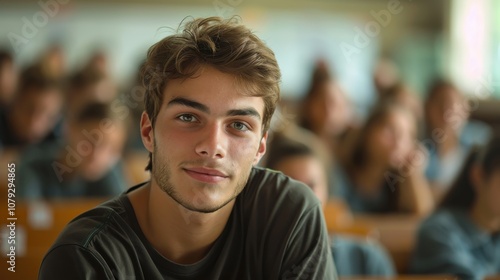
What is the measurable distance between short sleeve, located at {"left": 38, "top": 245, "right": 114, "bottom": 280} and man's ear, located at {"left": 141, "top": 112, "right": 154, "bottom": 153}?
31 centimetres

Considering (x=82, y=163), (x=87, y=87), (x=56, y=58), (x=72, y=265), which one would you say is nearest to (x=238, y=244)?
(x=72, y=265)

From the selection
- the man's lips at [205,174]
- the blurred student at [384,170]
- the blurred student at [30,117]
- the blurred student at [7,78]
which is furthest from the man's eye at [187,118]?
the blurred student at [7,78]

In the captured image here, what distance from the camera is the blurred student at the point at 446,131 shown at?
503 centimetres

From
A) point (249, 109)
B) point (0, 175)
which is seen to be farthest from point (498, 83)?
point (249, 109)

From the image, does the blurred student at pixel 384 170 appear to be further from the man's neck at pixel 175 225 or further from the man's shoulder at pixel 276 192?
the man's neck at pixel 175 225

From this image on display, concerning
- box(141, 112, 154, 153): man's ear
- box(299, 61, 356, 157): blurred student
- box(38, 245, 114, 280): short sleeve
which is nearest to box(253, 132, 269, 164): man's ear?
box(141, 112, 154, 153): man's ear

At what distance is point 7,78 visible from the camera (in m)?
6.03

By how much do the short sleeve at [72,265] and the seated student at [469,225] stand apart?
161cm

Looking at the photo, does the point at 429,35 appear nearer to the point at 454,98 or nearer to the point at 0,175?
the point at 454,98

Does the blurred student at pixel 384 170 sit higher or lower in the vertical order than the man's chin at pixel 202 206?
lower

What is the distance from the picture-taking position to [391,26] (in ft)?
28.7

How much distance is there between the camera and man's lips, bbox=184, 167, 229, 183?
1450 mm

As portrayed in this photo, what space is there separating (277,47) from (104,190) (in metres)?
5.47

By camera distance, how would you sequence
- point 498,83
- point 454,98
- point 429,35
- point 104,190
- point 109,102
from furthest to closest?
point 429,35, point 498,83, point 454,98, point 109,102, point 104,190
